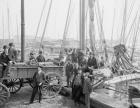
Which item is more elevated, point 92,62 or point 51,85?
point 92,62

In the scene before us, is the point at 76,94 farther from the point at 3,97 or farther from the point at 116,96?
the point at 3,97

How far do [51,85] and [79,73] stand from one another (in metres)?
1.51

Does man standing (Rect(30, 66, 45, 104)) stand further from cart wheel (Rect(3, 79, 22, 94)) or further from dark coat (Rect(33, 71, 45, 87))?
cart wheel (Rect(3, 79, 22, 94))

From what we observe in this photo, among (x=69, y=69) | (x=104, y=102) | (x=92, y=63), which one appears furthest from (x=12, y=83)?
(x=104, y=102)

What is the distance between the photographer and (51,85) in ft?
31.7

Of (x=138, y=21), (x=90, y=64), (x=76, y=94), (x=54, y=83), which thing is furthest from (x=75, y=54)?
(x=138, y=21)

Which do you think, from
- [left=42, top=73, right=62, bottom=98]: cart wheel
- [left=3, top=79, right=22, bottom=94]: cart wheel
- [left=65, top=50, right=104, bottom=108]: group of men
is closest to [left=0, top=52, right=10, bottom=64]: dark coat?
[left=3, top=79, right=22, bottom=94]: cart wheel

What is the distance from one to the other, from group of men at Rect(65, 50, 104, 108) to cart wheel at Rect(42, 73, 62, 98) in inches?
28.0

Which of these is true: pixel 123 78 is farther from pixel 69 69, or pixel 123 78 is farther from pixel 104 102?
pixel 104 102

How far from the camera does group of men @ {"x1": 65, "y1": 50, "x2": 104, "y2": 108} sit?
827 cm

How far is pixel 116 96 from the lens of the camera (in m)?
9.12

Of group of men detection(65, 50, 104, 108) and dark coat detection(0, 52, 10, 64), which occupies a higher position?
dark coat detection(0, 52, 10, 64)

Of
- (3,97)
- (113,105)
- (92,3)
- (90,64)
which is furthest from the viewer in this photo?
(92,3)

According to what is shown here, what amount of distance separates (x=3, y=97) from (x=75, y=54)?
460cm
